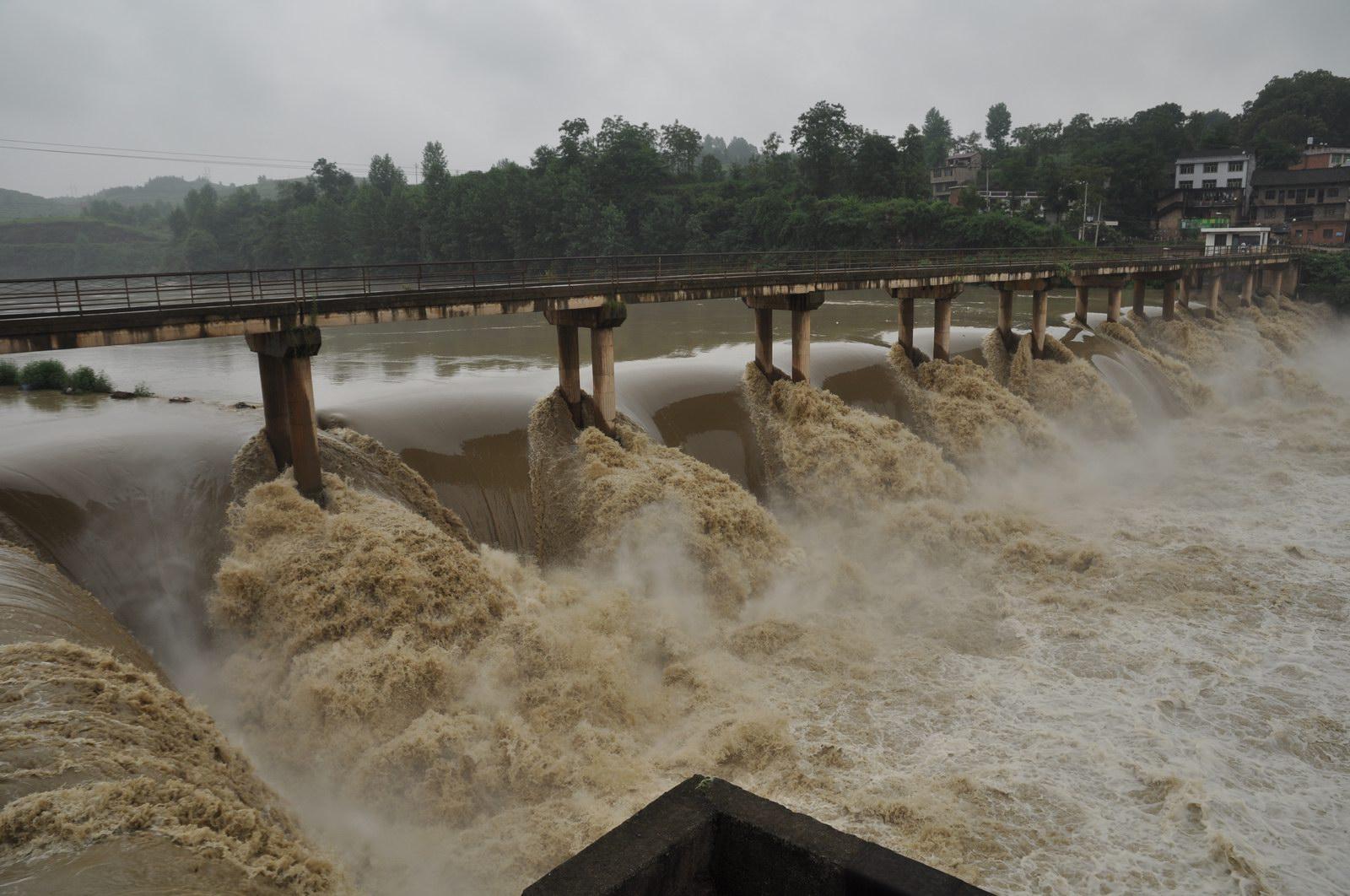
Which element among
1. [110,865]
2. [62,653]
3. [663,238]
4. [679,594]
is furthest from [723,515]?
[663,238]

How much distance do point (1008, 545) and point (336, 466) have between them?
13.5 meters

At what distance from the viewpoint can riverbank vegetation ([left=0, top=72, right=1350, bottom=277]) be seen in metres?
78.7

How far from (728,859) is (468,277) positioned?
1454 centimetres

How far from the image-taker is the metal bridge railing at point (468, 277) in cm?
1416

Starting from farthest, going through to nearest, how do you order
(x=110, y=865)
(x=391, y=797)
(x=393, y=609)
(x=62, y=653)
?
(x=393, y=609)
(x=391, y=797)
(x=62, y=653)
(x=110, y=865)

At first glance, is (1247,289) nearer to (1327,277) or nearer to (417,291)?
(1327,277)

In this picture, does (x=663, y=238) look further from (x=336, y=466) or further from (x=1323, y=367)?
(x=336, y=466)

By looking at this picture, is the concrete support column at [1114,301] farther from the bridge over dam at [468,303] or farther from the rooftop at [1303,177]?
the rooftop at [1303,177]

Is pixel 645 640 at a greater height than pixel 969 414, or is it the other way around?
pixel 969 414

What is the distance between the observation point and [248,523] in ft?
43.8

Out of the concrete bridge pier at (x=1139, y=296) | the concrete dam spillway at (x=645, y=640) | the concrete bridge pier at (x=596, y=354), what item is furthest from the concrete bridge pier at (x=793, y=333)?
the concrete bridge pier at (x=1139, y=296)

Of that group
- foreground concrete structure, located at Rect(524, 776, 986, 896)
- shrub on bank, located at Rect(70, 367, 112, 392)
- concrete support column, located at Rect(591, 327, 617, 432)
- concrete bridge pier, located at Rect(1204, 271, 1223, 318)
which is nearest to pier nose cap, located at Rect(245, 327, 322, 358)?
concrete support column, located at Rect(591, 327, 617, 432)

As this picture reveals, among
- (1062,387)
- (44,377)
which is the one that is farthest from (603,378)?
(1062,387)

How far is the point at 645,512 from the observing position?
16.9 metres
